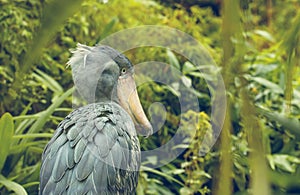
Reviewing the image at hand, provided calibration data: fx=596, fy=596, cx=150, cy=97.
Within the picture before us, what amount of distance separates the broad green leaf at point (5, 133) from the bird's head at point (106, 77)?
0.29m

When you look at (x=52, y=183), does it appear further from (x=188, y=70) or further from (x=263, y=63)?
(x=263, y=63)

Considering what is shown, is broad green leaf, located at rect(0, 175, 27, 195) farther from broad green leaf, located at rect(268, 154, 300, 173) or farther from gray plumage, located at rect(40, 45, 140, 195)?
broad green leaf, located at rect(268, 154, 300, 173)

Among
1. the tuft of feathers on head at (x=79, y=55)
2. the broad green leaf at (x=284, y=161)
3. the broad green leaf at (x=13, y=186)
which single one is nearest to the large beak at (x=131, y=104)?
the tuft of feathers on head at (x=79, y=55)

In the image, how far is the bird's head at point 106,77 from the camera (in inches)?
72.7

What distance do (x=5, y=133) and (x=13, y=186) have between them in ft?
0.61

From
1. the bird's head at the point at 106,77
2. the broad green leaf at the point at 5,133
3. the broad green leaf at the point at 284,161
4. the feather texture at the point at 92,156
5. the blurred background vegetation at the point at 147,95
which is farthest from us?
the broad green leaf at the point at 284,161

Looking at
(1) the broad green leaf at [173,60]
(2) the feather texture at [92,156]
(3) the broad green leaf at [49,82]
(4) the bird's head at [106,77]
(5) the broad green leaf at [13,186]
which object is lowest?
(5) the broad green leaf at [13,186]

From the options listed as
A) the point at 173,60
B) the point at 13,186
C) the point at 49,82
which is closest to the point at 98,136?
the point at 13,186

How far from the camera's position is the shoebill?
1582 mm

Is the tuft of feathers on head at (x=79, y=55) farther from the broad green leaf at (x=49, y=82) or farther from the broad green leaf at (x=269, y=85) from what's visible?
the broad green leaf at (x=269, y=85)

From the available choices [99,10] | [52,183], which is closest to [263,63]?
[99,10]

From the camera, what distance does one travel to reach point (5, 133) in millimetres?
2061

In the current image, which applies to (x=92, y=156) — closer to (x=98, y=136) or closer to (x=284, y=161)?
(x=98, y=136)

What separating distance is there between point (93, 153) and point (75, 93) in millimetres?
939
